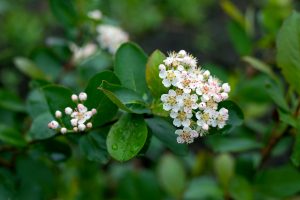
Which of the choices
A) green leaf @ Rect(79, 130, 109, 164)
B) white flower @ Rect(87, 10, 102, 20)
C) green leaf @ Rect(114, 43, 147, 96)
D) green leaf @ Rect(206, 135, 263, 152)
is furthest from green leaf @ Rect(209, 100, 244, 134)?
white flower @ Rect(87, 10, 102, 20)

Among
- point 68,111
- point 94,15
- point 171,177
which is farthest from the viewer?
point 171,177

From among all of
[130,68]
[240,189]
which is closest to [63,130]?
[130,68]

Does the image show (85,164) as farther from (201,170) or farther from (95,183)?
(201,170)

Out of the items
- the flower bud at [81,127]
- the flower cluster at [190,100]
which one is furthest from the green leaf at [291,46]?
the flower bud at [81,127]

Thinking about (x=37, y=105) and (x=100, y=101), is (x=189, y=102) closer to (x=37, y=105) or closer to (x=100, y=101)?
(x=100, y=101)

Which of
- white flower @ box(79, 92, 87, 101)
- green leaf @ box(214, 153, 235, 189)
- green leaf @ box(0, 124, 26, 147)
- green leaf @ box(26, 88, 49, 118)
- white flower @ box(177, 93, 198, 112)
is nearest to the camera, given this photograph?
white flower @ box(177, 93, 198, 112)

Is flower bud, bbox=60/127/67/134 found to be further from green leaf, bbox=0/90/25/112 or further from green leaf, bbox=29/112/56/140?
green leaf, bbox=0/90/25/112
